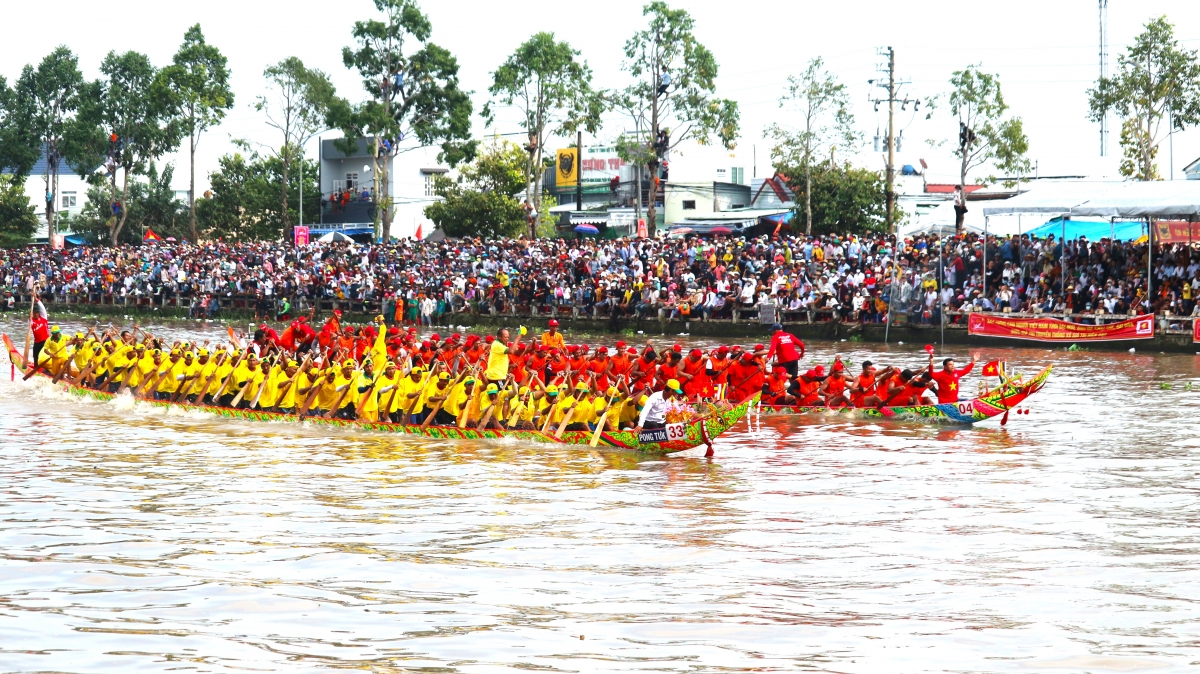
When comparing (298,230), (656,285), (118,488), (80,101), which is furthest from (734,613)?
(80,101)

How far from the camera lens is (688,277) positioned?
35000 mm

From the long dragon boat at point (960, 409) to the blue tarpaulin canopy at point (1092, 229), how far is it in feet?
48.2

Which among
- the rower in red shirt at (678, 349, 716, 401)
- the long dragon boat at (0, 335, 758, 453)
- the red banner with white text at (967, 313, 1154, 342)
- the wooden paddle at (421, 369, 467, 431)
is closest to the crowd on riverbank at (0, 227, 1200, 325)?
the red banner with white text at (967, 313, 1154, 342)

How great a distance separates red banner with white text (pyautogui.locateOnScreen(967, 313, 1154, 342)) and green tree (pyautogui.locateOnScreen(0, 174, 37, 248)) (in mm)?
54109

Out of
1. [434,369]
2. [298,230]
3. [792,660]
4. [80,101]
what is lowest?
[792,660]

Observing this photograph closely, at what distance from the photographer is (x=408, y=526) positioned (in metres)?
11.8

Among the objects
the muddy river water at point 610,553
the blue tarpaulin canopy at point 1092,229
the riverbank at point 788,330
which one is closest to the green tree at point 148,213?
the riverbank at point 788,330

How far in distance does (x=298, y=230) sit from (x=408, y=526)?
41385mm

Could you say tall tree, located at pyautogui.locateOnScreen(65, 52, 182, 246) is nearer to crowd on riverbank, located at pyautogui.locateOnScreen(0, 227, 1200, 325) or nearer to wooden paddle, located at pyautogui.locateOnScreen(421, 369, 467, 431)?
crowd on riverbank, located at pyautogui.locateOnScreen(0, 227, 1200, 325)

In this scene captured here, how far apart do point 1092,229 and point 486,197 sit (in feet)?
92.4

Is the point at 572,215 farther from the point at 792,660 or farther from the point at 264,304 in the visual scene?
the point at 792,660

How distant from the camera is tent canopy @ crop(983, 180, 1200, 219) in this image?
27.0m

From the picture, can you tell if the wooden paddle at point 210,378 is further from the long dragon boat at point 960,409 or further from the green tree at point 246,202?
the green tree at point 246,202

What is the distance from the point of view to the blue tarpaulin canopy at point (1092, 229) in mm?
32000
